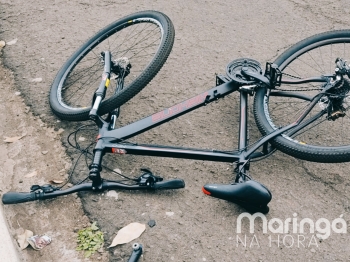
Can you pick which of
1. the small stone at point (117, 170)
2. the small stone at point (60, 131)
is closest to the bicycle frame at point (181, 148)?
the small stone at point (117, 170)

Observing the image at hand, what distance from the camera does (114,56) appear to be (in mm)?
4605

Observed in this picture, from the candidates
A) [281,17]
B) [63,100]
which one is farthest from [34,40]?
[281,17]

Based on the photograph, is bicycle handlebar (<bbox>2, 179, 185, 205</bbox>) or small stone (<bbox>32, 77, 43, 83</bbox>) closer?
bicycle handlebar (<bbox>2, 179, 185, 205</bbox>)

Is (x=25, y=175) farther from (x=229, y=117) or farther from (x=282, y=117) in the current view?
(x=282, y=117)

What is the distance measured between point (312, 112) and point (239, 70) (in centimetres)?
63

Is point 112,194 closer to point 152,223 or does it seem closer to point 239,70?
point 152,223

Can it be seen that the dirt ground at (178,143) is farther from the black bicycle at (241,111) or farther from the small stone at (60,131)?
the black bicycle at (241,111)

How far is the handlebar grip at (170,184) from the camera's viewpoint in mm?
3289

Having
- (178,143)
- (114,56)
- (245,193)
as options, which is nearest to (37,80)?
(114,56)

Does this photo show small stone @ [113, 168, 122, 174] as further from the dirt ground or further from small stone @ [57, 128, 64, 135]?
small stone @ [57, 128, 64, 135]

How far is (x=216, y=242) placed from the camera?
3.05 metres

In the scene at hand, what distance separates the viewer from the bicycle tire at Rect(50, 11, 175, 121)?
3627 mm

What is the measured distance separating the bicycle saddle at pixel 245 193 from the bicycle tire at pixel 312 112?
0.43m

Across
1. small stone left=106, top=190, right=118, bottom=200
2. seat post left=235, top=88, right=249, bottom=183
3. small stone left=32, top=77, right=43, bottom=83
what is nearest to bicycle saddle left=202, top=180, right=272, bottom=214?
seat post left=235, top=88, right=249, bottom=183
